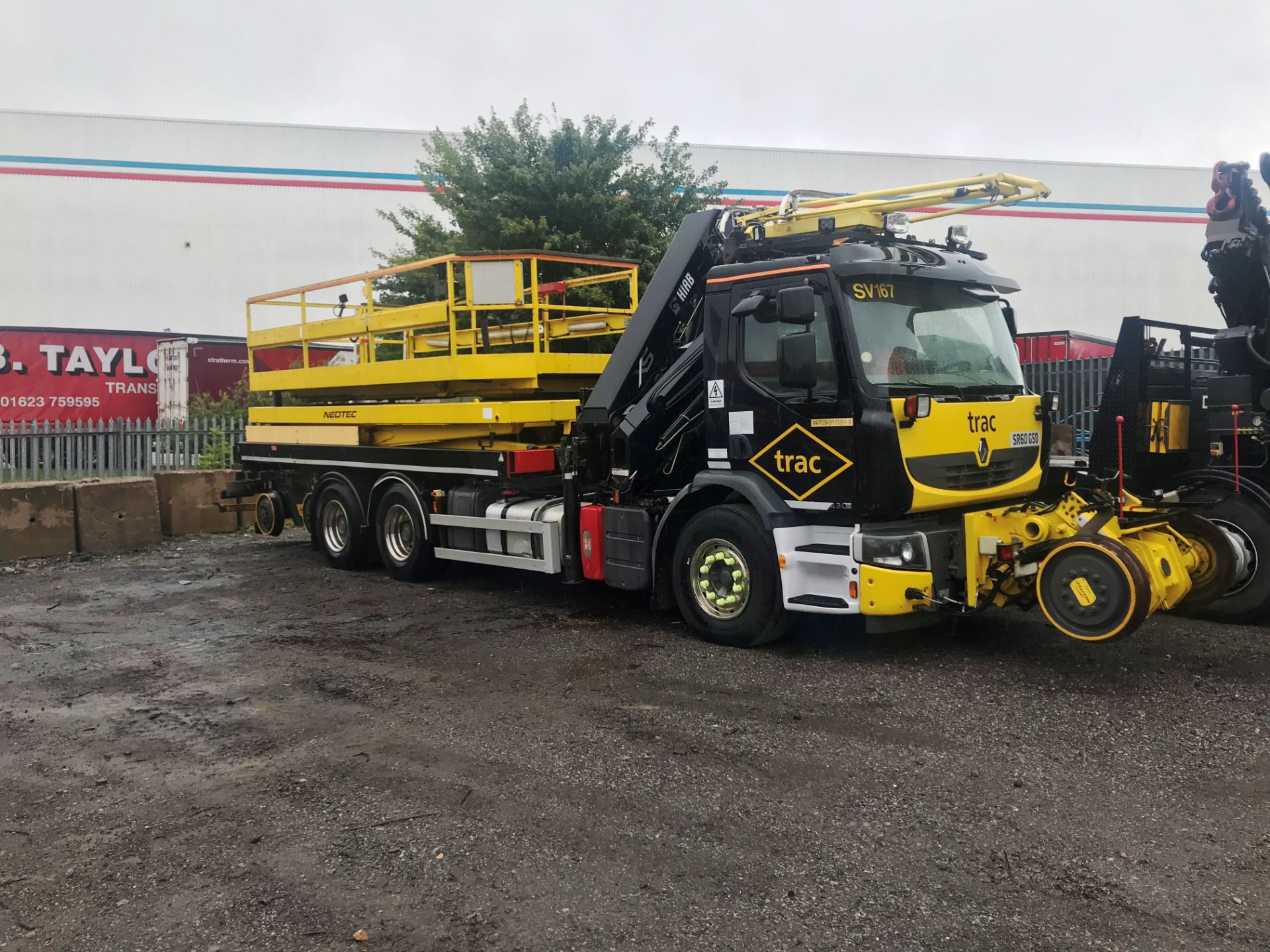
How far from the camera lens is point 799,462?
22.1ft

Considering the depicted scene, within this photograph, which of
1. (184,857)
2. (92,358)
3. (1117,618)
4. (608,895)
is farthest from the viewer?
(92,358)

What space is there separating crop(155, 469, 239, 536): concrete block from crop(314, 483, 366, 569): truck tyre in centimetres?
286

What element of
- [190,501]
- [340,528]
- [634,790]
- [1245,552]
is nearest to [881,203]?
[1245,552]

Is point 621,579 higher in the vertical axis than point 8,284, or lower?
lower

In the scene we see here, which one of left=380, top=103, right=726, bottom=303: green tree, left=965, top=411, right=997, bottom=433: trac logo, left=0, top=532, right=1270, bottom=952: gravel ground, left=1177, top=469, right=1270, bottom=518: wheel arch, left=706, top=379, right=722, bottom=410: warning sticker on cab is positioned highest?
left=380, top=103, right=726, bottom=303: green tree

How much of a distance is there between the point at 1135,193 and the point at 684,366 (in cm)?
2717

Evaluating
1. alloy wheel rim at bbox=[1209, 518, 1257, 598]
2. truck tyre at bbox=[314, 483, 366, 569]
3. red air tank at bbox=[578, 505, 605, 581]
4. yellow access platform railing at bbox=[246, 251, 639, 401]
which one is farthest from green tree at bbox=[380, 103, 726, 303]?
alloy wheel rim at bbox=[1209, 518, 1257, 598]

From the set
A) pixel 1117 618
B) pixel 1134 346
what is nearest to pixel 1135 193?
pixel 1134 346

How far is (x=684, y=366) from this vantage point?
25.9 ft

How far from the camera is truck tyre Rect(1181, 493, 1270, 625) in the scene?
7.41 meters

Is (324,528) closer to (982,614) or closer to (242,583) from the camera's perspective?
(242,583)

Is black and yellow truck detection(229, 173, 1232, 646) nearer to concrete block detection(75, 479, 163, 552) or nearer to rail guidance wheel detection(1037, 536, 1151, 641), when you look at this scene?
rail guidance wheel detection(1037, 536, 1151, 641)

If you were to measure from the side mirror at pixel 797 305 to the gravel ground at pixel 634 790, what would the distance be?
2.22m

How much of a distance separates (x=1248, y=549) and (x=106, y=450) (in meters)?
15.1
